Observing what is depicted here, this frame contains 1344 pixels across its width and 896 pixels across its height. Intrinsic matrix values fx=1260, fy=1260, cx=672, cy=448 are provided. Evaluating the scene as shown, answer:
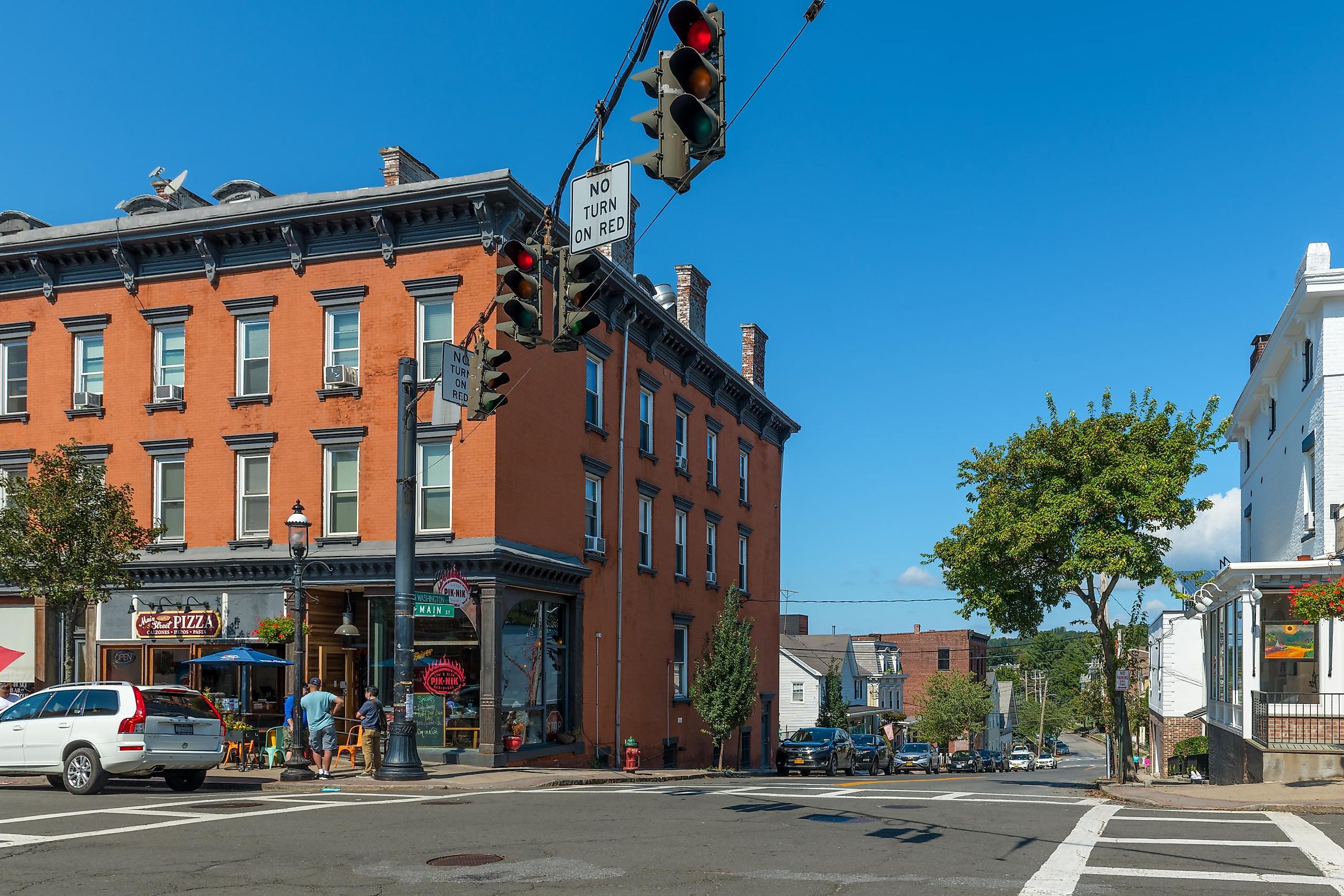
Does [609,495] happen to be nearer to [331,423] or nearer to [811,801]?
[331,423]

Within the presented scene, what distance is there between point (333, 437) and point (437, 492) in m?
2.92

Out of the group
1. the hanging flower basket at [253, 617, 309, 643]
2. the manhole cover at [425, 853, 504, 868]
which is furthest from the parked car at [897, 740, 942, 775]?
the manhole cover at [425, 853, 504, 868]

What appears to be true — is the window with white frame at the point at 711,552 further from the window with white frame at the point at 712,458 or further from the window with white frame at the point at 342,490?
the window with white frame at the point at 342,490

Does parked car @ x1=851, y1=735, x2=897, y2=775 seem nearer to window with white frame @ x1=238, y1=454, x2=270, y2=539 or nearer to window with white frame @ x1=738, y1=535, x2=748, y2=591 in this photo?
window with white frame @ x1=738, y1=535, x2=748, y2=591

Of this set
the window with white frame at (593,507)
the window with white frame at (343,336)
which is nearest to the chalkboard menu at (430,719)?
the window with white frame at (593,507)

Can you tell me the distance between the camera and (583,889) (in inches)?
380

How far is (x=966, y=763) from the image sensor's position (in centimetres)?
6862

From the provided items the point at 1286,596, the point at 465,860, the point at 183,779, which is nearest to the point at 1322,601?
the point at 1286,596

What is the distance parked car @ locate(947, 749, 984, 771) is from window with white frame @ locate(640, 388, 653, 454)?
124 ft

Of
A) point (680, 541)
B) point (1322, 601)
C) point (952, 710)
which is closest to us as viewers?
point (1322, 601)

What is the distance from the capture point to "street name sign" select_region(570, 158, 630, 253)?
437 inches

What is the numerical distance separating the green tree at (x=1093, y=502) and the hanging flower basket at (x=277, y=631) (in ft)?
58.6

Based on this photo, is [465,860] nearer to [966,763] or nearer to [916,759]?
[916,759]

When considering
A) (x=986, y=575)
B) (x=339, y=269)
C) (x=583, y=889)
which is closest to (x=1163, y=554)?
(x=986, y=575)
